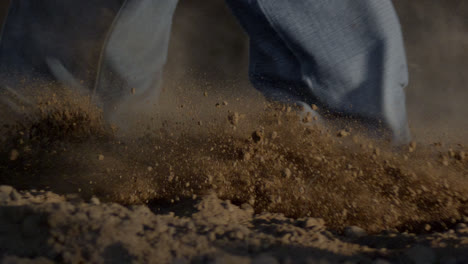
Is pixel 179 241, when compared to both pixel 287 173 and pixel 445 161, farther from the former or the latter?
pixel 445 161

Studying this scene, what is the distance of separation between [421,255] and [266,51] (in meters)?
0.80

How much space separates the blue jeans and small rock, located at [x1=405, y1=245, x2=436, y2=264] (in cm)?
57

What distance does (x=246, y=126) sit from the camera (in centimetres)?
123

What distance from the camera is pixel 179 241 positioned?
2.35ft

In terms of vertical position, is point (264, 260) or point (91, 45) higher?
point (91, 45)

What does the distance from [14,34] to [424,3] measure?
1.52 meters

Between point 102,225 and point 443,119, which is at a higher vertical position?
point 443,119

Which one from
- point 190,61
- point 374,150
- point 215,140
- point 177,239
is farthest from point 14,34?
point 374,150

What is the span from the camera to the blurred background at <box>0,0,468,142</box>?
1333 millimetres

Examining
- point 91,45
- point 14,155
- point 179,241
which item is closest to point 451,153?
point 179,241

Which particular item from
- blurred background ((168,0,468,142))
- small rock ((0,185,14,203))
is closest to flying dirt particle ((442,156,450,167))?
blurred background ((168,0,468,142))

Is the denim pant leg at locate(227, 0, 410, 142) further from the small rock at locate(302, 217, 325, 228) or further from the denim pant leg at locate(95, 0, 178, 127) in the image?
the small rock at locate(302, 217, 325, 228)

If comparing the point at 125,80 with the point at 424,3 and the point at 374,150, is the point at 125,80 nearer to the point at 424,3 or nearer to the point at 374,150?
Result: the point at 374,150

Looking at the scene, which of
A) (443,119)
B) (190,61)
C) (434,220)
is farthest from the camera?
(190,61)
